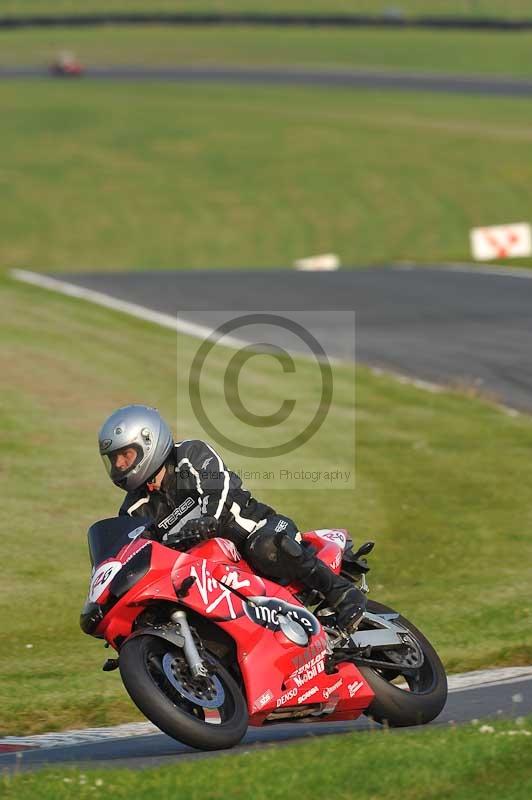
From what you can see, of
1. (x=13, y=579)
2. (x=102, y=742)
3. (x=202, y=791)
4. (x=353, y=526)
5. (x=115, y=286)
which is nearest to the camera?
(x=202, y=791)

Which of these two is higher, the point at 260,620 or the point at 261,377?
the point at 261,377

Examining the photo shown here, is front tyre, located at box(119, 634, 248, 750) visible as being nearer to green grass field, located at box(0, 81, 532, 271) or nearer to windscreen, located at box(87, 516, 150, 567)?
windscreen, located at box(87, 516, 150, 567)

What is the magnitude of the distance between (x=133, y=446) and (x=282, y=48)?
276 feet

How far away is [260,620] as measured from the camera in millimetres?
8195

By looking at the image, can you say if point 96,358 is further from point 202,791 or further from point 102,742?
point 202,791

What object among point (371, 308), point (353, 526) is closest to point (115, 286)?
point (371, 308)

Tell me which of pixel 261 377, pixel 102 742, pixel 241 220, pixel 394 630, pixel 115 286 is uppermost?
pixel 241 220

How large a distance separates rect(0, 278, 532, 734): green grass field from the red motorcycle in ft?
6.62

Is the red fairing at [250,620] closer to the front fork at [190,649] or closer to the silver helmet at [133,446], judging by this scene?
the front fork at [190,649]

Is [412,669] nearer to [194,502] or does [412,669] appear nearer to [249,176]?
[194,502]

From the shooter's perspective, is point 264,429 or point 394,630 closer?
point 394,630

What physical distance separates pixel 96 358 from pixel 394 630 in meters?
15.5

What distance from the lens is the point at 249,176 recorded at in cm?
5425

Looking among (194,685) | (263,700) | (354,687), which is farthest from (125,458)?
(354,687)
